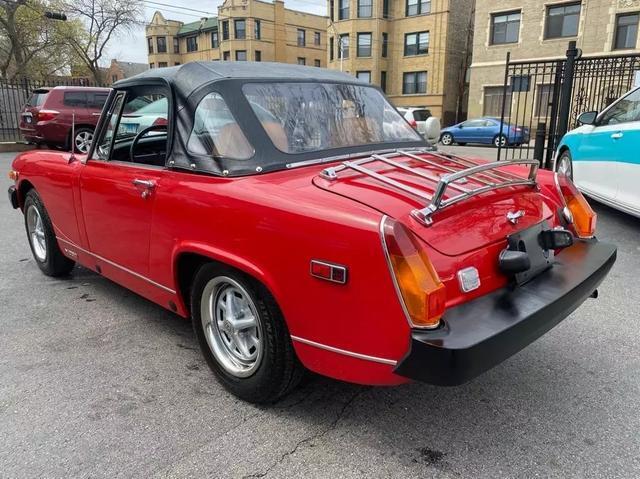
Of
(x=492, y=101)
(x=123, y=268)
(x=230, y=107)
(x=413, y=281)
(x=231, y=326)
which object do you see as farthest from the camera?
(x=492, y=101)

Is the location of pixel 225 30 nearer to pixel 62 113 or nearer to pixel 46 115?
pixel 62 113

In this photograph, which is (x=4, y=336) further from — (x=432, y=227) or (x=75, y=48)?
(x=75, y=48)

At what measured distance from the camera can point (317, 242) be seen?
2.15 meters

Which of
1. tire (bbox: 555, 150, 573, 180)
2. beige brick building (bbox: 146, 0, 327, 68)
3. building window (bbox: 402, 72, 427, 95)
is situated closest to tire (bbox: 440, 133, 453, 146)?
building window (bbox: 402, 72, 427, 95)

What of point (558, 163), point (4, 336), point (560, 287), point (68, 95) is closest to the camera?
point (560, 287)

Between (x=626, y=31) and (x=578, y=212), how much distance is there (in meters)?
28.2

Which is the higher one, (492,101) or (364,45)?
(364,45)

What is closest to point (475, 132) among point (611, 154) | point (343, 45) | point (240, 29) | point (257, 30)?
point (611, 154)

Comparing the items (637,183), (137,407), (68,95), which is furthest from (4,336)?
(68,95)

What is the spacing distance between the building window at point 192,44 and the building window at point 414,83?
1182 inches

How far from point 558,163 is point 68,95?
42.2ft

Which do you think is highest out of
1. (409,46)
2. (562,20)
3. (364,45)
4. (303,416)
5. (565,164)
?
(562,20)

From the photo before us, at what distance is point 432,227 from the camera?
7.36 ft

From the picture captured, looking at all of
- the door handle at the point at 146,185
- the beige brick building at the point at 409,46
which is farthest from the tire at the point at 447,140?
the door handle at the point at 146,185
